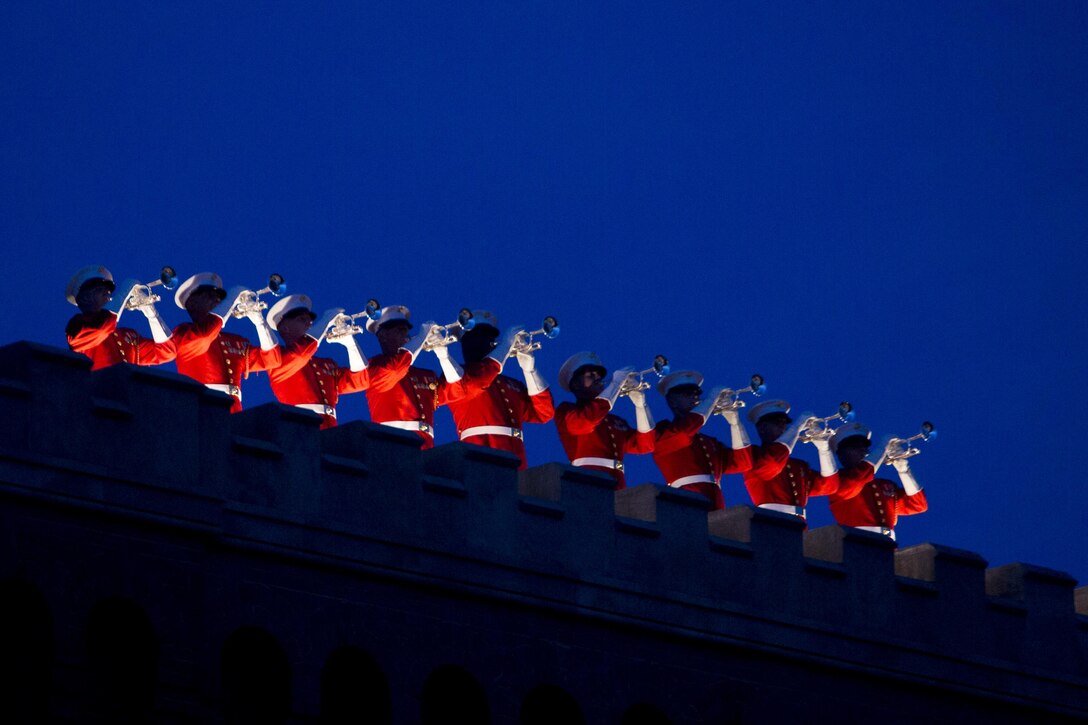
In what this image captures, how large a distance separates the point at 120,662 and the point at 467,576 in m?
4.15

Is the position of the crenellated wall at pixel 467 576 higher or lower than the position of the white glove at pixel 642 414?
lower

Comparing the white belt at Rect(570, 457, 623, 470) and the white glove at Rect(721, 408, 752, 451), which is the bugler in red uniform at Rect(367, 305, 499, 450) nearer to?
the white belt at Rect(570, 457, 623, 470)

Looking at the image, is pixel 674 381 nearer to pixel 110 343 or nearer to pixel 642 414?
pixel 642 414

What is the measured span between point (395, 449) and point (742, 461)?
786 centimetres

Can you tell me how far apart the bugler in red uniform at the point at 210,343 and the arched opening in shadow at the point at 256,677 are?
4933mm

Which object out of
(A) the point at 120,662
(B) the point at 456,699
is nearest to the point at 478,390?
(B) the point at 456,699

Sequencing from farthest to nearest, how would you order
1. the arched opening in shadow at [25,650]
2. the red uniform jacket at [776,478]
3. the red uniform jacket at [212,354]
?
the red uniform jacket at [776,478]
the red uniform jacket at [212,354]
the arched opening in shadow at [25,650]

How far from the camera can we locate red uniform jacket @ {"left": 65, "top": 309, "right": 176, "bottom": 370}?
30.4 m

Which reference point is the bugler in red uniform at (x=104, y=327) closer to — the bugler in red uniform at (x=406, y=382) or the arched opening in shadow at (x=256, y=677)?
the bugler in red uniform at (x=406, y=382)

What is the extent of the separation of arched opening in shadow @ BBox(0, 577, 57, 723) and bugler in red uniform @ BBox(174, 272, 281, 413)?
6.12 metres

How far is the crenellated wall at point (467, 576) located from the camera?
25.7 metres

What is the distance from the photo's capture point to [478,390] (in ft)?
106

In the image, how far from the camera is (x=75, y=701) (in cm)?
2514

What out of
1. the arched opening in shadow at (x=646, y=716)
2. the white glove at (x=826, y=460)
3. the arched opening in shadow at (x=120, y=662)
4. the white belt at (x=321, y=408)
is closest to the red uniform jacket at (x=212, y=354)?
the white belt at (x=321, y=408)
